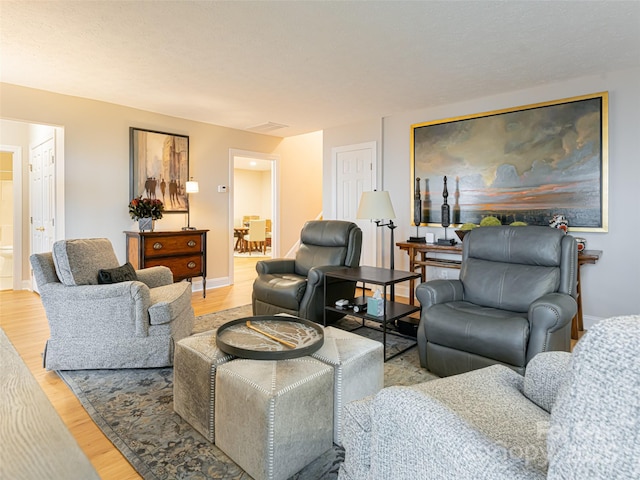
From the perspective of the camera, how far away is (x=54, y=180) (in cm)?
447

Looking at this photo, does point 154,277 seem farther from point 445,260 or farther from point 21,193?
point 21,193

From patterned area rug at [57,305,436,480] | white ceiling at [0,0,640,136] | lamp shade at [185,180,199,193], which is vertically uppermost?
white ceiling at [0,0,640,136]

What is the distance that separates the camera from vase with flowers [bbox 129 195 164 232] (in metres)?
4.58

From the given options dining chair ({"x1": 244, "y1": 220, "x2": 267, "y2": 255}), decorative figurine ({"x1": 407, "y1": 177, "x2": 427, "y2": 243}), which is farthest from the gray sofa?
dining chair ({"x1": 244, "y1": 220, "x2": 267, "y2": 255})

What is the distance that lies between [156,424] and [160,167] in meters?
3.78

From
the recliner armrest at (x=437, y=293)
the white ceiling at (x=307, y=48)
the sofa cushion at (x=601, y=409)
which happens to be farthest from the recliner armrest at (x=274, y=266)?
the sofa cushion at (x=601, y=409)

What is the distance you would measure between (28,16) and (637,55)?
15.1 feet

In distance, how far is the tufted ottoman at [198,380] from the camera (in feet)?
5.98

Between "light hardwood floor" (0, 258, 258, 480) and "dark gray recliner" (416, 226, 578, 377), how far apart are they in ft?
6.02

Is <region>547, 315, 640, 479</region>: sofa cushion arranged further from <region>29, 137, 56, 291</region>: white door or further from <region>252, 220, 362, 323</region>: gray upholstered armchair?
<region>29, 137, 56, 291</region>: white door

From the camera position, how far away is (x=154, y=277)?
3.32m

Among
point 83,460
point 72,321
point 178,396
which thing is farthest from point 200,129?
point 83,460

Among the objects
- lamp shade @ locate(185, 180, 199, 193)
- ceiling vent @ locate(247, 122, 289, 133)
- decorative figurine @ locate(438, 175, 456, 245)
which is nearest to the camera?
decorative figurine @ locate(438, 175, 456, 245)

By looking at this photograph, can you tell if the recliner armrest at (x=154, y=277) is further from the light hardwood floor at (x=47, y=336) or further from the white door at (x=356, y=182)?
the white door at (x=356, y=182)
